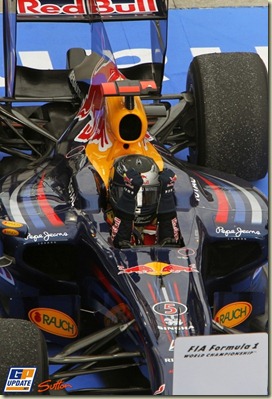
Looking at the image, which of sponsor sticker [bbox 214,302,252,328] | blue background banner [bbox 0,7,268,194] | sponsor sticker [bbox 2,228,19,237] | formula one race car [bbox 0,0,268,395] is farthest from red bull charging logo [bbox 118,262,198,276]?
blue background banner [bbox 0,7,268,194]

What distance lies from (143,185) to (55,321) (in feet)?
3.54

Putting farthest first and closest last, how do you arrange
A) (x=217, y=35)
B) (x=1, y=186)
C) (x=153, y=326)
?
(x=217, y=35)
(x=1, y=186)
(x=153, y=326)

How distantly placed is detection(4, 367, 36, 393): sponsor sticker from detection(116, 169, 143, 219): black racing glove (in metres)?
1.29

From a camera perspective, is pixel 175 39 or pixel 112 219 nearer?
pixel 112 219

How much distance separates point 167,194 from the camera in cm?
804

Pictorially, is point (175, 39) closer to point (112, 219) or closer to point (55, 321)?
point (112, 219)

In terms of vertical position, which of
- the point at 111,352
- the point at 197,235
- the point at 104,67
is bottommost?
the point at 111,352

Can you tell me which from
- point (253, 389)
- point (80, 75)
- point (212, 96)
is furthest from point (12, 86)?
point (253, 389)

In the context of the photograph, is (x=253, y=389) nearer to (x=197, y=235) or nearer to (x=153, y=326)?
(x=153, y=326)

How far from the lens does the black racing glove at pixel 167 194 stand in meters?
8.04

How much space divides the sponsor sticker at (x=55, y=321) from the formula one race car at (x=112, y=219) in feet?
0.04

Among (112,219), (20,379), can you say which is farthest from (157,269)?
(20,379)

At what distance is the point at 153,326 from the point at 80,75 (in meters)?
2.97

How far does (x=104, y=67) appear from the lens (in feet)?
30.1
